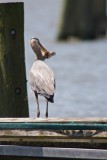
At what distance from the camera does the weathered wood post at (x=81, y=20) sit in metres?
23.0

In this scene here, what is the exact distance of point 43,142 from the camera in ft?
18.7

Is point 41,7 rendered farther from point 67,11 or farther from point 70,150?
point 70,150

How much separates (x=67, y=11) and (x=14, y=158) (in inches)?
683

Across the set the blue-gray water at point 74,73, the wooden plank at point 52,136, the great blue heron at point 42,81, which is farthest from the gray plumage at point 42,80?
the wooden plank at point 52,136

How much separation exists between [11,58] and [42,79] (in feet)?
1.69

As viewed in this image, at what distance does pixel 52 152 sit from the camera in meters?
5.61

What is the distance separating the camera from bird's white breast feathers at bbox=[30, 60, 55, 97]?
240 inches

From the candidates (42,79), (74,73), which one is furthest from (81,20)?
(42,79)

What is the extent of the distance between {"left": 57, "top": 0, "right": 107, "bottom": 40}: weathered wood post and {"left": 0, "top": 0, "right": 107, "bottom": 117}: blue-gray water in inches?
13.8

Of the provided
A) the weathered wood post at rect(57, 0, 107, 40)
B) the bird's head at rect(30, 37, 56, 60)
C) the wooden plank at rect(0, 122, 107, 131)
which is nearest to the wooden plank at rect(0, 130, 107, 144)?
the wooden plank at rect(0, 122, 107, 131)

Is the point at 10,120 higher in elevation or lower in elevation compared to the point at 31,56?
lower

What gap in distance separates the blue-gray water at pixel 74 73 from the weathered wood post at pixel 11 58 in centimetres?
17

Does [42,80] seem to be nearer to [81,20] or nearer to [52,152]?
[52,152]

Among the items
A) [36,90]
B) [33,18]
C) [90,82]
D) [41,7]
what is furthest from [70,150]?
[41,7]
